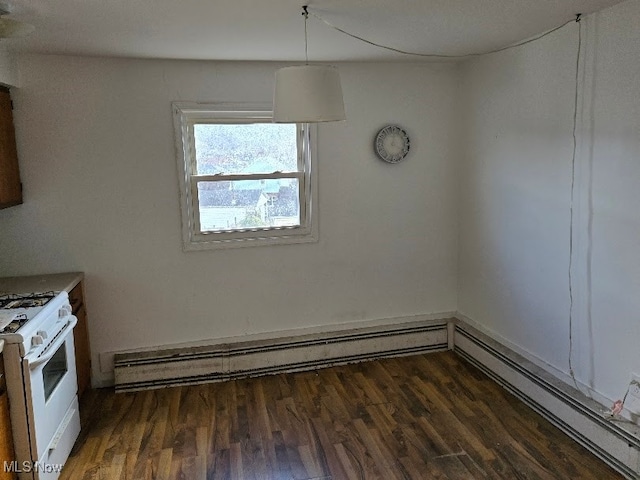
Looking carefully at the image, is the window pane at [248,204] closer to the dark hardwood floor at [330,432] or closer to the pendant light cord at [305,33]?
the pendant light cord at [305,33]

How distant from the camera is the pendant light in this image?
78.1 inches

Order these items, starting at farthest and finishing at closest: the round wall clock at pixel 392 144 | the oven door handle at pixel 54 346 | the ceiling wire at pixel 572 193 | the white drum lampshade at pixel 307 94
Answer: the round wall clock at pixel 392 144, the ceiling wire at pixel 572 193, the oven door handle at pixel 54 346, the white drum lampshade at pixel 307 94

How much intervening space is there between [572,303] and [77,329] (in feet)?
9.87

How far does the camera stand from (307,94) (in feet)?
6.52

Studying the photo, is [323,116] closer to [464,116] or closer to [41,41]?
[41,41]

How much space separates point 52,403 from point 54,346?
29 centimetres

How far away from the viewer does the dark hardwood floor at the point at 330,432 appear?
2512mm

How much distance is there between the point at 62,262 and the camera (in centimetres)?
326

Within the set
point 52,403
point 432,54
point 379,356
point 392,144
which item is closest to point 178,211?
point 52,403

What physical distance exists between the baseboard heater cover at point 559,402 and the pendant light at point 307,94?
6.71 ft

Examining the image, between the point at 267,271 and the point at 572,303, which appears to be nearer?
the point at 572,303

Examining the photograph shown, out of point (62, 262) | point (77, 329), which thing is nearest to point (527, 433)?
point (77, 329)

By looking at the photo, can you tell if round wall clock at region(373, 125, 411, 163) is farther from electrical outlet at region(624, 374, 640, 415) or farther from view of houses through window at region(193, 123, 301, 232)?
electrical outlet at region(624, 374, 640, 415)

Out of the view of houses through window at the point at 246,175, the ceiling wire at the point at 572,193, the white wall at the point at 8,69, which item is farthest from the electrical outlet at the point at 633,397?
the white wall at the point at 8,69
